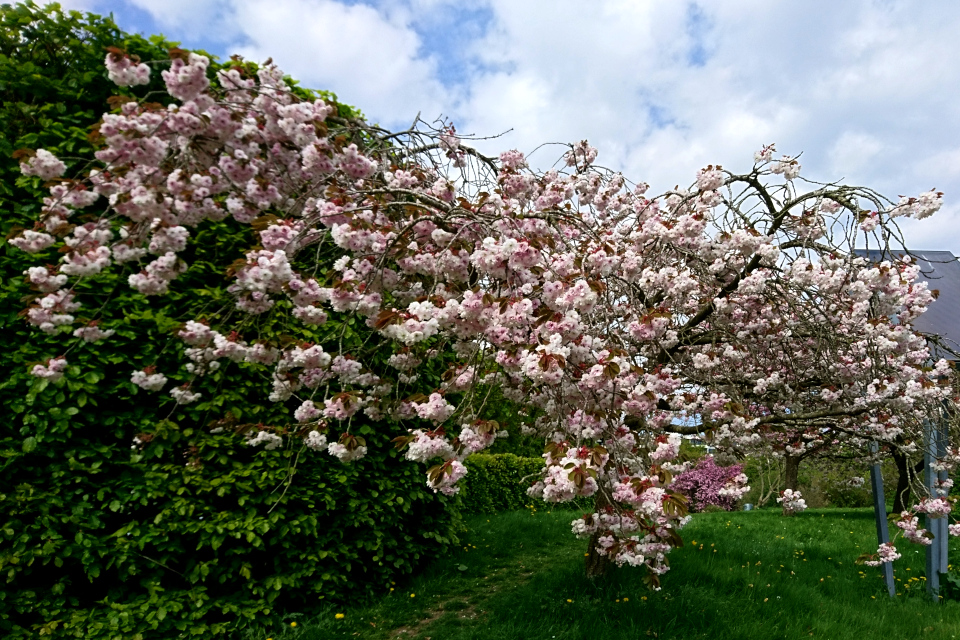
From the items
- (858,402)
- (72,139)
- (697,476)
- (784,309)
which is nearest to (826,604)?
(858,402)

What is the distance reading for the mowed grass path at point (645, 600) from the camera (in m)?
3.68

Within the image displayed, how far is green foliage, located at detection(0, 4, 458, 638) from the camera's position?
3107mm

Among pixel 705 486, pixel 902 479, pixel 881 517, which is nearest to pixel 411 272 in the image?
pixel 881 517

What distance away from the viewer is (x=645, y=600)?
13.0ft

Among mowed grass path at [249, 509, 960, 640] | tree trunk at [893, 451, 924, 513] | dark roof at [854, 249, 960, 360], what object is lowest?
mowed grass path at [249, 509, 960, 640]

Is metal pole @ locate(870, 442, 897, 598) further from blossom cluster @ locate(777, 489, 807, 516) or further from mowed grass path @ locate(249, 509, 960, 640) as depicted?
blossom cluster @ locate(777, 489, 807, 516)

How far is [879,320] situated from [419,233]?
2957mm

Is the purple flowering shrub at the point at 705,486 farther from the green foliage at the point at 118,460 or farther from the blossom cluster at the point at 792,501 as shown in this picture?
the green foliage at the point at 118,460

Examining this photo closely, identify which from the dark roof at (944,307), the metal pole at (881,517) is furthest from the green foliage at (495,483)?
the dark roof at (944,307)

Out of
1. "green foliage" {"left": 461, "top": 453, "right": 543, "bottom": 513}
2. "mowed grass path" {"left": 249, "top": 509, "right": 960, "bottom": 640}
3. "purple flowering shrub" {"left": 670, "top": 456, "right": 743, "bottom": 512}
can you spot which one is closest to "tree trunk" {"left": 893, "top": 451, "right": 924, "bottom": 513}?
"mowed grass path" {"left": 249, "top": 509, "right": 960, "bottom": 640}

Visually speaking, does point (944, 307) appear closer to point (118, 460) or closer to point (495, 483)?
point (495, 483)

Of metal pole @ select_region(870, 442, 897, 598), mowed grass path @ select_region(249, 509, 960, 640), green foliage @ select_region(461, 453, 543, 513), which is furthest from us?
green foliage @ select_region(461, 453, 543, 513)

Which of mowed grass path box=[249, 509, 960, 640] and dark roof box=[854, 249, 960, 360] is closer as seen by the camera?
mowed grass path box=[249, 509, 960, 640]

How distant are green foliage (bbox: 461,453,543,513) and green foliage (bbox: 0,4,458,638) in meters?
4.15
